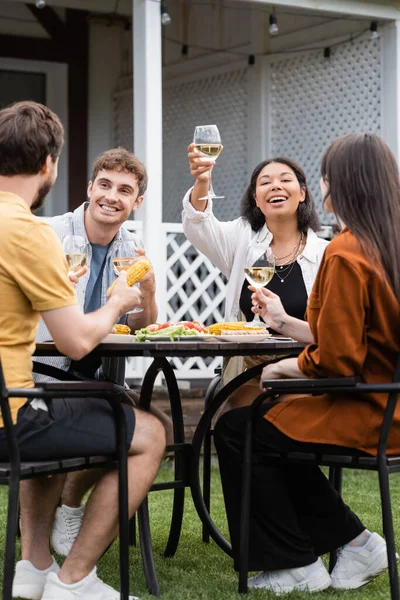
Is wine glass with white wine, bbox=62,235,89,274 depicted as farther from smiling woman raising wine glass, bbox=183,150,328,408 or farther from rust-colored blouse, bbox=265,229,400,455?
rust-colored blouse, bbox=265,229,400,455

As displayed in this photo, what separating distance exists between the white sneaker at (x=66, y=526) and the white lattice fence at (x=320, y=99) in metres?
4.93

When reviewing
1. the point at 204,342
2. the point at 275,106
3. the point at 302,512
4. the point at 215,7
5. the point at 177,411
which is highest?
the point at 215,7

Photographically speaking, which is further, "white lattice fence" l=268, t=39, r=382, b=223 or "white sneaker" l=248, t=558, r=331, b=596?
"white lattice fence" l=268, t=39, r=382, b=223

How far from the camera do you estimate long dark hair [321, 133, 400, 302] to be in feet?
10.8

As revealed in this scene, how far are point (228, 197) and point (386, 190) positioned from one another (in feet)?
20.8

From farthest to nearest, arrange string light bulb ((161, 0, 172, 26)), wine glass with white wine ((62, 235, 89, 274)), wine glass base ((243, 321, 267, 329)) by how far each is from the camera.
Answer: string light bulb ((161, 0, 172, 26)) < wine glass base ((243, 321, 267, 329)) < wine glass with white wine ((62, 235, 89, 274))

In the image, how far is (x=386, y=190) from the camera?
3.33 meters

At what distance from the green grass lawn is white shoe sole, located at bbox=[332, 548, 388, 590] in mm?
31

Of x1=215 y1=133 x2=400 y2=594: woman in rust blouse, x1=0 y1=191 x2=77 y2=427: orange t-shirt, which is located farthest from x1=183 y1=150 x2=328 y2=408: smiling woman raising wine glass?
x1=0 y1=191 x2=77 y2=427: orange t-shirt

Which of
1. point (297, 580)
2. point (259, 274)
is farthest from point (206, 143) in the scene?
point (297, 580)

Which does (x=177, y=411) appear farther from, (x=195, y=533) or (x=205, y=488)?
(x=195, y=533)

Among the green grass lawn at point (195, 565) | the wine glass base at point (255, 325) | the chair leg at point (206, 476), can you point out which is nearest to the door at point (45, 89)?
the green grass lawn at point (195, 565)

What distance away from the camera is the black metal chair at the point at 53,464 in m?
2.90

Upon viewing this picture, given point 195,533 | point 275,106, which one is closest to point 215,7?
point 275,106
